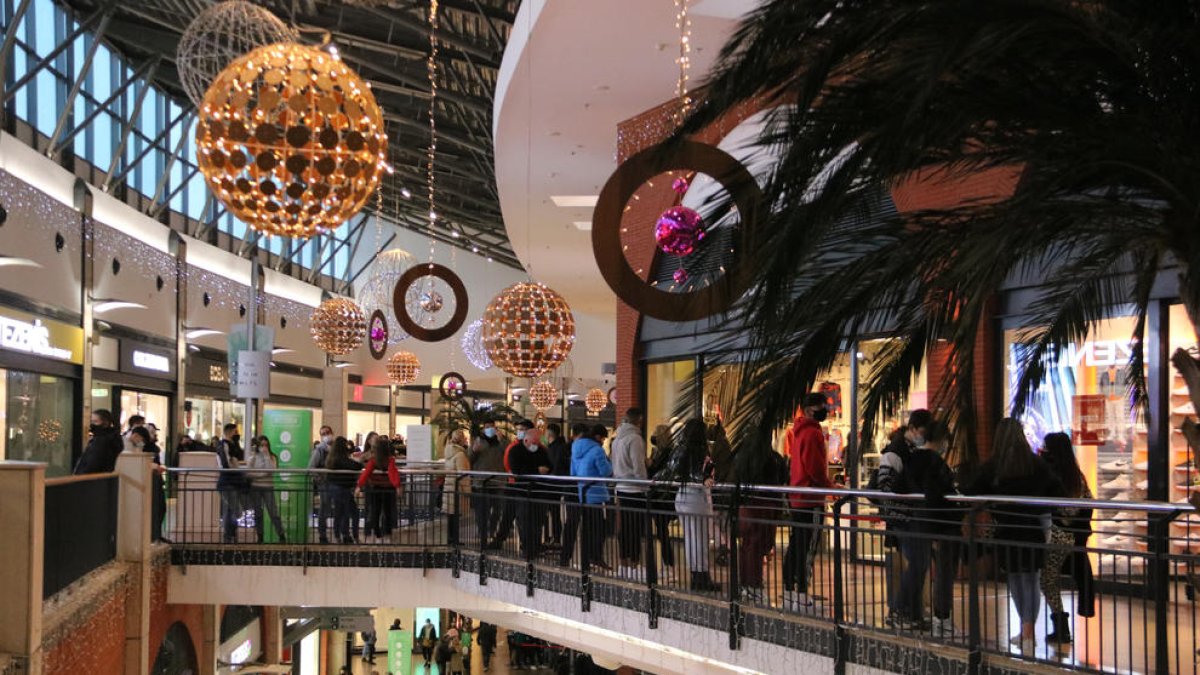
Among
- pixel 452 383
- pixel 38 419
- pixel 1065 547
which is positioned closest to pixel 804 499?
pixel 1065 547

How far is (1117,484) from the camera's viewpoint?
10734 millimetres

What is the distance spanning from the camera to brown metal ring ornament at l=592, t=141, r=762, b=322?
4.34m

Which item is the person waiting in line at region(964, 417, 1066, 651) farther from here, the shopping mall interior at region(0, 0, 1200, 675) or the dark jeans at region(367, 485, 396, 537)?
the dark jeans at region(367, 485, 396, 537)

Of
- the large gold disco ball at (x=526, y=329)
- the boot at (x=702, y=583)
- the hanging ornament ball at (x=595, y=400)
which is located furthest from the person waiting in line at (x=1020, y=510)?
the hanging ornament ball at (x=595, y=400)

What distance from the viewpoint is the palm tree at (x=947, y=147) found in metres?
3.77

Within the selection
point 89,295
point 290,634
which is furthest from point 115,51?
point 290,634

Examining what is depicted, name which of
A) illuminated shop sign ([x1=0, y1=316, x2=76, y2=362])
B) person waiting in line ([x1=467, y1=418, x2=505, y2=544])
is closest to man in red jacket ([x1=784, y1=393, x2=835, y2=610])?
person waiting in line ([x1=467, y1=418, x2=505, y2=544])

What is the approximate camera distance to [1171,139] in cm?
386

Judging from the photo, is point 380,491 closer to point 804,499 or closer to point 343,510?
point 343,510

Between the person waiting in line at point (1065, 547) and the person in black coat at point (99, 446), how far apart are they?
351 inches

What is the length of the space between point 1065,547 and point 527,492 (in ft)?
22.6

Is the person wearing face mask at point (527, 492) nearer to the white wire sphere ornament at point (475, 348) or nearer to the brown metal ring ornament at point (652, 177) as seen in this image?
the brown metal ring ornament at point (652, 177)

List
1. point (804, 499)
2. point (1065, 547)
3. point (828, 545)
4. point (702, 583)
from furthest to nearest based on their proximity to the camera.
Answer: point (702, 583) → point (804, 499) → point (828, 545) → point (1065, 547)

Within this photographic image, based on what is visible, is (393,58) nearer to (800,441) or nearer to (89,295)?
(89,295)
